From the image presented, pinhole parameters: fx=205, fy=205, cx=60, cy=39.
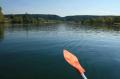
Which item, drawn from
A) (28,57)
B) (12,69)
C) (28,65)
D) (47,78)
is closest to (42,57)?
(28,57)

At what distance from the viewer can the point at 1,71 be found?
53.9 ft

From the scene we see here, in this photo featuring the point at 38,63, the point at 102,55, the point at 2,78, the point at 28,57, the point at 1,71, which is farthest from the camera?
the point at 102,55

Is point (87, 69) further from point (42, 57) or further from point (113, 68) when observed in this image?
point (42, 57)

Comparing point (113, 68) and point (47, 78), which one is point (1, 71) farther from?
point (113, 68)

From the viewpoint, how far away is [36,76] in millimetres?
15484

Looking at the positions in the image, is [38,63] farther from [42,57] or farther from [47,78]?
[47,78]

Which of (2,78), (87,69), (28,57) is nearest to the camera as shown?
(2,78)

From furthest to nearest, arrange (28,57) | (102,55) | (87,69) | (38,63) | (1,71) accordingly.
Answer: (102,55)
(28,57)
(38,63)
(87,69)
(1,71)

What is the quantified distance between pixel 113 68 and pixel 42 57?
25.0 feet

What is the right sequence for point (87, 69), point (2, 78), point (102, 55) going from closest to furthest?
point (2, 78) → point (87, 69) → point (102, 55)

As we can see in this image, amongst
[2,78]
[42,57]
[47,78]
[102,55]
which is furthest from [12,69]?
[102,55]

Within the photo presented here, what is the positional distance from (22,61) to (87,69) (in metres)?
6.46

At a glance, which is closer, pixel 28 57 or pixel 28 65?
pixel 28 65

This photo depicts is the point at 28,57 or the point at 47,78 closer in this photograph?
the point at 47,78
